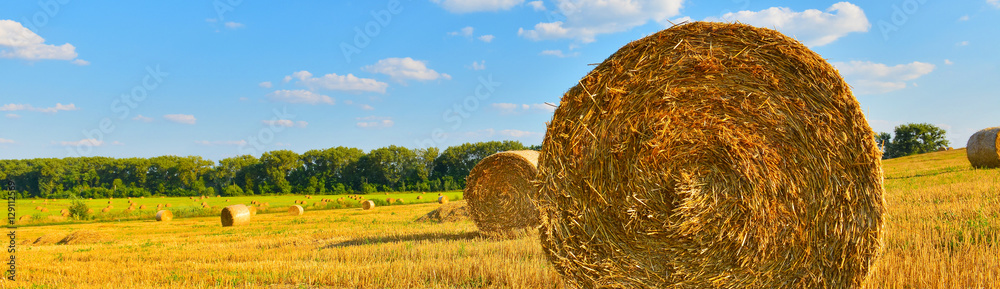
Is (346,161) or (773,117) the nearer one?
(773,117)

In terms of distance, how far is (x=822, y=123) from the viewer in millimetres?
4082

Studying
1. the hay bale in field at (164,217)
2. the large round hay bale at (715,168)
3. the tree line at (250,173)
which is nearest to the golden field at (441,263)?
the large round hay bale at (715,168)

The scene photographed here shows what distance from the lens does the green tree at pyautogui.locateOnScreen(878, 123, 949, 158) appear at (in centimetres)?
5800

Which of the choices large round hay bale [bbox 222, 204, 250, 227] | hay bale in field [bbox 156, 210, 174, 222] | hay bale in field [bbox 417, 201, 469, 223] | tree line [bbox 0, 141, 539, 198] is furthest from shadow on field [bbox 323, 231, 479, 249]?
tree line [bbox 0, 141, 539, 198]

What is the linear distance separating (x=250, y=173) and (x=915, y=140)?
74.4 m

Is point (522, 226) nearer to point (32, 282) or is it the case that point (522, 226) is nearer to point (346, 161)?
point (32, 282)

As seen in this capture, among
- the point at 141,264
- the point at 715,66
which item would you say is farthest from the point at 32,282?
the point at 715,66

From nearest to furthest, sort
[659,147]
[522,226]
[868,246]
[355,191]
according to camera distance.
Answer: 1. [868,246]
2. [659,147]
3. [522,226]
4. [355,191]

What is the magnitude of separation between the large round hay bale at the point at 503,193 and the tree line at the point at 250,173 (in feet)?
136

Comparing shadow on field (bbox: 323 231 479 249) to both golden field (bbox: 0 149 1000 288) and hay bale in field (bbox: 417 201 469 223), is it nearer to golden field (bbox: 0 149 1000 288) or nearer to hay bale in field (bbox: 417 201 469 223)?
golden field (bbox: 0 149 1000 288)

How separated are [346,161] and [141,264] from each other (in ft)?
177

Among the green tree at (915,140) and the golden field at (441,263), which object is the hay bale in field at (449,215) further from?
the green tree at (915,140)

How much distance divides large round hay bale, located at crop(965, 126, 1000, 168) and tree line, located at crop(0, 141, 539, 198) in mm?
38270

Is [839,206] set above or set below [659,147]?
below
